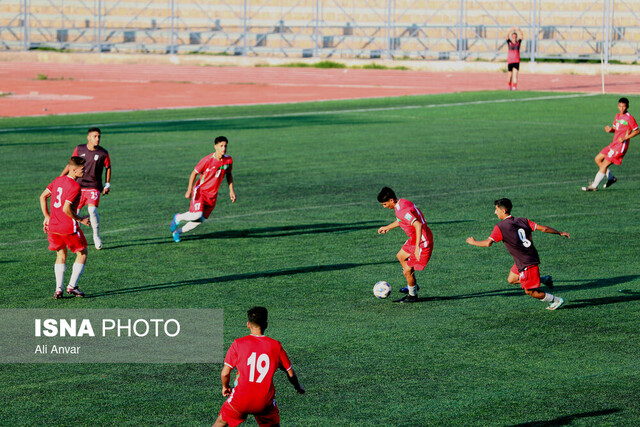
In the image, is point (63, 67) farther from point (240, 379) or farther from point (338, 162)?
point (240, 379)

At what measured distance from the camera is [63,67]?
5747 centimetres

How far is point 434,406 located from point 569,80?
41.6 meters

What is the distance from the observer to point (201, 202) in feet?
50.1

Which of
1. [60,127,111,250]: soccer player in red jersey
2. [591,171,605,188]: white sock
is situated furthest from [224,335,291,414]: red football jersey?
[591,171,605,188]: white sock

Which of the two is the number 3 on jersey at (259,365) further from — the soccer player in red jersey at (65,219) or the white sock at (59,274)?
the white sock at (59,274)

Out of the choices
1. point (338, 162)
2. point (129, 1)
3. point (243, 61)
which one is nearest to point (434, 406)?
point (338, 162)

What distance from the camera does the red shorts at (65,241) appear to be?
449 inches

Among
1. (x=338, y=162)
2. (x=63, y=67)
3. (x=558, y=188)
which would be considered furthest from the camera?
(x=63, y=67)

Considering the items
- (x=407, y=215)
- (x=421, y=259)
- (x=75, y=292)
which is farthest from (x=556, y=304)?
(x=75, y=292)

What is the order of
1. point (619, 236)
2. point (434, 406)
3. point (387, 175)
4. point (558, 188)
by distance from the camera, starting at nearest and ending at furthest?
point (434, 406) < point (619, 236) < point (558, 188) < point (387, 175)

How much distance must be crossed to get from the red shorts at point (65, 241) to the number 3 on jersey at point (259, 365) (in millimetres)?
5425

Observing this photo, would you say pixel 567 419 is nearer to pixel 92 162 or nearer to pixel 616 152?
pixel 92 162

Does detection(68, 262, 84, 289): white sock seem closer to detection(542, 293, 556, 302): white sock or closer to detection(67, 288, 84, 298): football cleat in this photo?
detection(67, 288, 84, 298): football cleat

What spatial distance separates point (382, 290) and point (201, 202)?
4.65 meters
